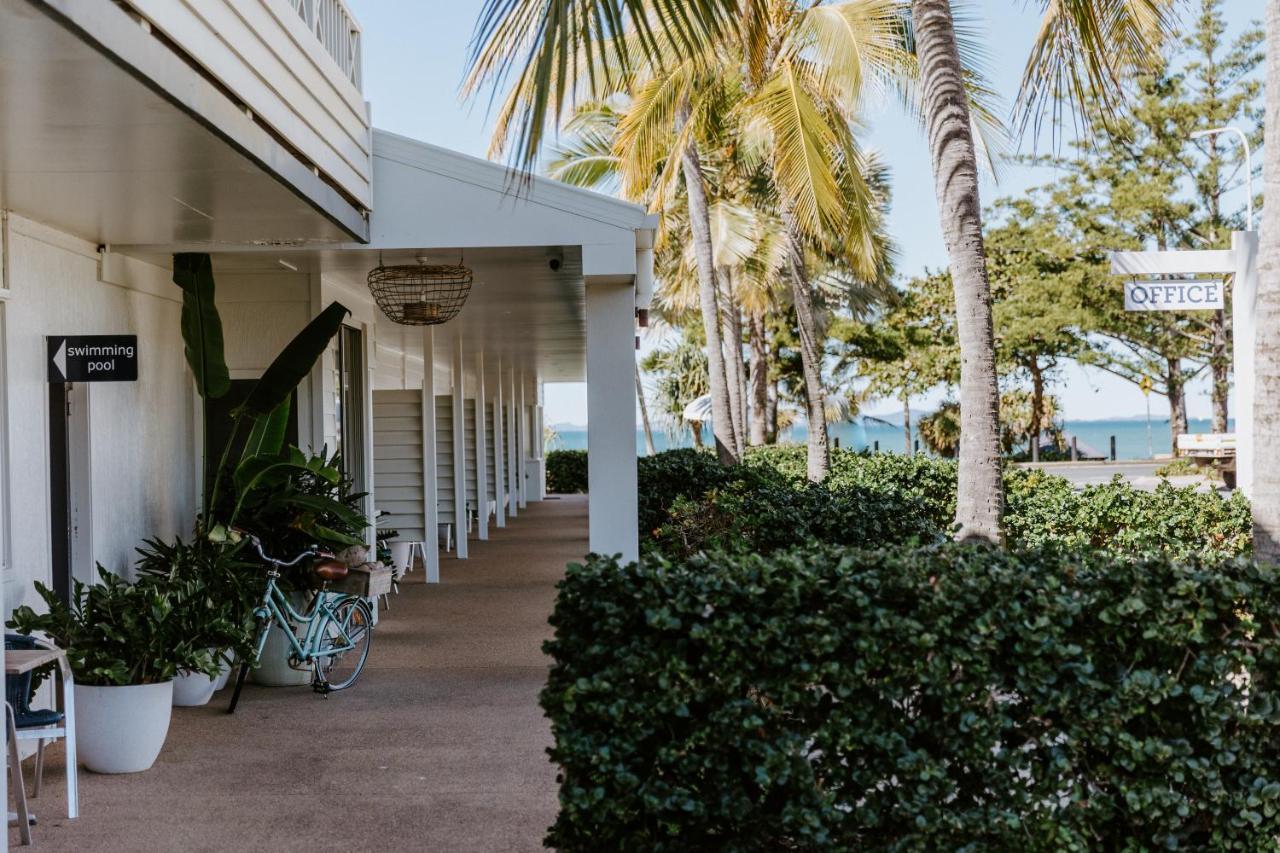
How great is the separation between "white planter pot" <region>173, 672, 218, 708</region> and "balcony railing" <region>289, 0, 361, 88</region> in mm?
3913

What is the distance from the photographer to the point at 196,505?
9.44 metres

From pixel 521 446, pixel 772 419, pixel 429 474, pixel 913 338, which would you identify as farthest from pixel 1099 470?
pixel 429 474

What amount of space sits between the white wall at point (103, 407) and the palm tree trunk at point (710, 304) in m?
9.58

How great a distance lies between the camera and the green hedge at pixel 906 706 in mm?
3604

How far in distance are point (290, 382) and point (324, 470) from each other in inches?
24.5

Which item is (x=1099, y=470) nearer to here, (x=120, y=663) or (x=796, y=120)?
(x=796, y=120)

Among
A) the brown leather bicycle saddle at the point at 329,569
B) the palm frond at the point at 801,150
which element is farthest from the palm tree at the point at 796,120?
the brown leather bicycle saddle at the point at 329,569

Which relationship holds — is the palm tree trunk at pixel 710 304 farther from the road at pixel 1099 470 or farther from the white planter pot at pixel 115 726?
the road at pixel 1099 470

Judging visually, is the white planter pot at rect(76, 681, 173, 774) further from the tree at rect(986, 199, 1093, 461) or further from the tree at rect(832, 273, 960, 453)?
the tree at rect(832, 273, 960, 453)

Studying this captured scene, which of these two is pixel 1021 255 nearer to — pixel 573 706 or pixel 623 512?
pixel 623 512

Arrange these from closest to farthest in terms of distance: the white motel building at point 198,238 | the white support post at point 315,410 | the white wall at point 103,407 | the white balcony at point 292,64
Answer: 1. the white motel building at point 198,238
2. the white balcony at point 292,64
3. the white wall at point 103,407
4. the white support post at point 315,410

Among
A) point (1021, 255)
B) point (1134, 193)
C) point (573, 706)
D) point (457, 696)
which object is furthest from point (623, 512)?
point (1021, 255)

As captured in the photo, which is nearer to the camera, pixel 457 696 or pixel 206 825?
pixel 206 825

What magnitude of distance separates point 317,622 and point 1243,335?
24.6 ft
